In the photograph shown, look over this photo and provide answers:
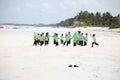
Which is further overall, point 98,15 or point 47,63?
point 98,15

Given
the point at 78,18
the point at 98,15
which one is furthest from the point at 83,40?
the point at 78,18

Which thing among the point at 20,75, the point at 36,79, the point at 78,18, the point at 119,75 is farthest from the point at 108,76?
the point at 78,18

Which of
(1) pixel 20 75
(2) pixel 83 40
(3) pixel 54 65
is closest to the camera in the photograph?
(1) pixel 20 75

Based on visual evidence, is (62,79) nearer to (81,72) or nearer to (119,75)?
(81,72)

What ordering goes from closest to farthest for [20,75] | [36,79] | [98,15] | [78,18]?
[36,79]
[20,75]
[98,15]
[78,18]

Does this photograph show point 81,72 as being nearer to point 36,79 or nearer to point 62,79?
point 62,79

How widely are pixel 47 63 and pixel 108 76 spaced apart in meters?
3.05

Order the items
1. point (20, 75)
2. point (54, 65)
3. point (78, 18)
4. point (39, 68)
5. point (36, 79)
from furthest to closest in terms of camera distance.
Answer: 1. point (78, 18)
2. point (54, 65)
3. point (39, 68)
4. point (20, 75)
5. point (36, 79)

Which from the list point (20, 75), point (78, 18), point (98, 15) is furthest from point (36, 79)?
point (78, 18)

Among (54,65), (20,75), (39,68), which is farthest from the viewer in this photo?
→ (54,65)

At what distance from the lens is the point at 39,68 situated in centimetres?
900

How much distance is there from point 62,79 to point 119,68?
9.06ft

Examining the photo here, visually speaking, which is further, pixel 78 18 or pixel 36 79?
pixel 78 18

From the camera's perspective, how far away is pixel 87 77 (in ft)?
25.1
